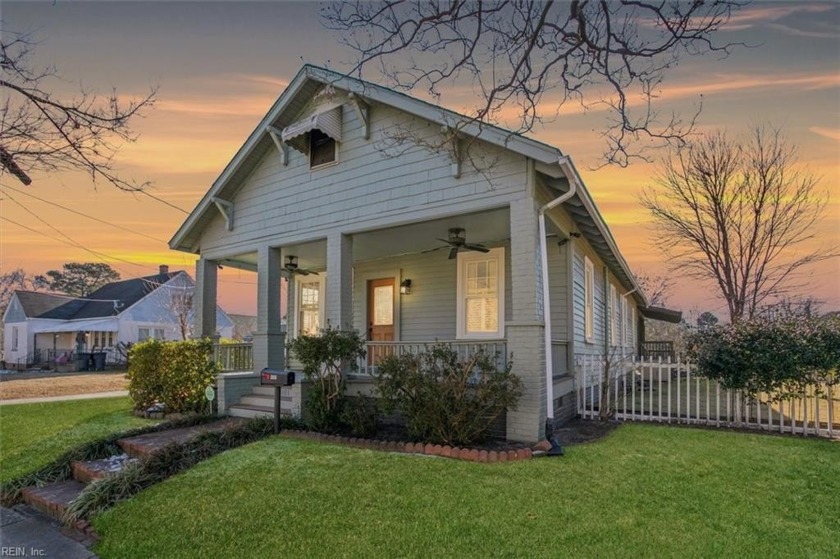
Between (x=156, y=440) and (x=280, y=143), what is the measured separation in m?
5.75

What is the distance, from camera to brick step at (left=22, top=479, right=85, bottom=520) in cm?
536

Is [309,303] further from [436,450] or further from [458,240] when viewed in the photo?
[436,450]

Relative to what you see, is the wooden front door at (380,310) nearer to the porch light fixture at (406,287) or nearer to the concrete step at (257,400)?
the porch light fixture at (406,287)

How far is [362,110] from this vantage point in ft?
28.1

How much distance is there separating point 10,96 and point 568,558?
6.63 metres

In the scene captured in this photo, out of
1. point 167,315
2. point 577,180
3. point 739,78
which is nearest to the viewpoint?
point 739,78

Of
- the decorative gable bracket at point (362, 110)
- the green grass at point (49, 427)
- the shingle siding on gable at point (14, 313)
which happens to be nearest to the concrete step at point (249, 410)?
the green grass at point (49, 427)

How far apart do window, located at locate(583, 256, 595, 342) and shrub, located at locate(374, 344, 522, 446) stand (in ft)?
15.3

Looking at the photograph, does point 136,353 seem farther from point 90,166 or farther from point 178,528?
point 178,528

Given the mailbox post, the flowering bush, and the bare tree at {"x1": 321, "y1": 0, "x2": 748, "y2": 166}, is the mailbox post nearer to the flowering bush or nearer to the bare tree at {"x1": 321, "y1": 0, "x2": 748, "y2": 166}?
the bare tree at {"x1": 321, "y1": 0, "x2": 748, "y2": 166}

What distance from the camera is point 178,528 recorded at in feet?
14.4

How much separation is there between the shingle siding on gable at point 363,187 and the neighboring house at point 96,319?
66.2 ft

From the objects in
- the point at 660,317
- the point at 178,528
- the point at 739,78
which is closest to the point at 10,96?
the point at 178,528

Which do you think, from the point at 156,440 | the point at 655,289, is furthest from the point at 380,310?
the point at 655,289
